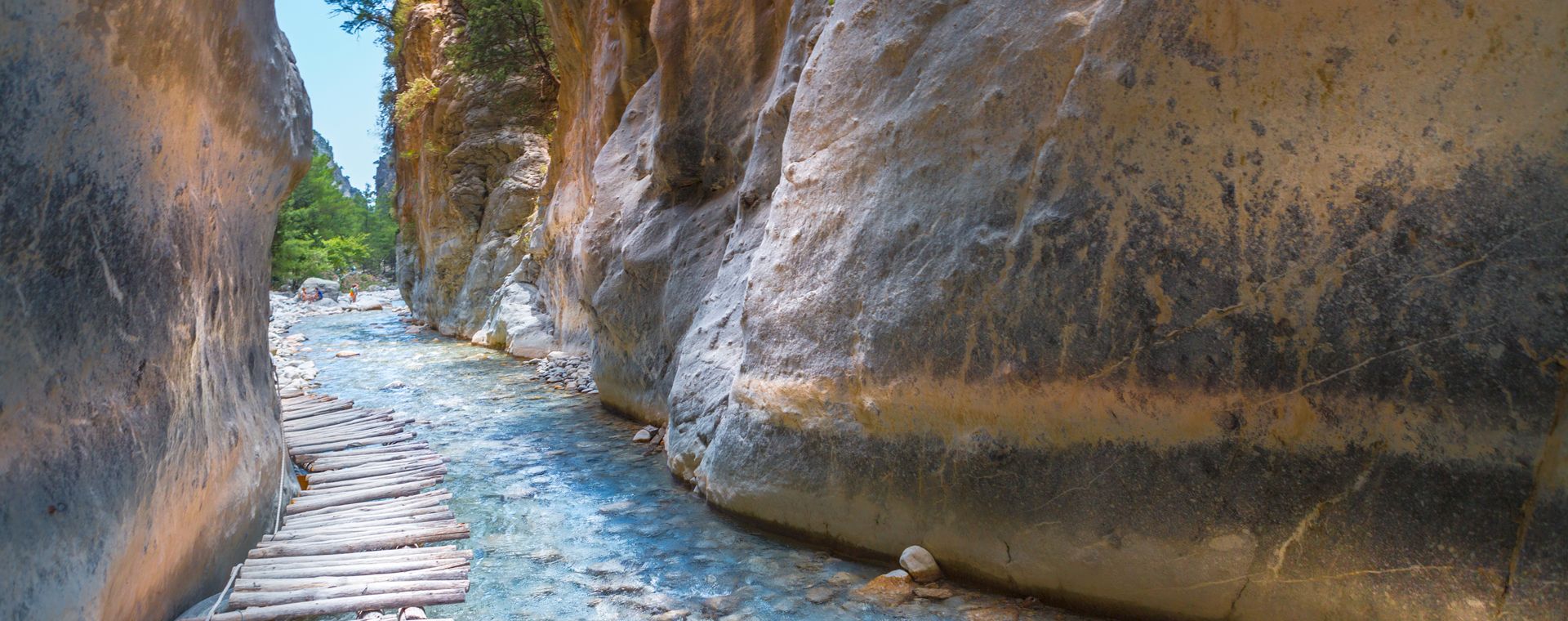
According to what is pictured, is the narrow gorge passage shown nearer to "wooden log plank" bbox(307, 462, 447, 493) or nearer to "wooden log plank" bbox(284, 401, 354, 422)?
"wooden log plank" bbox(307, 462, 447, 493)

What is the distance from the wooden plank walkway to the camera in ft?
13.2

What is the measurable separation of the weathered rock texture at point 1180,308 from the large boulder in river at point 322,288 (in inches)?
1268

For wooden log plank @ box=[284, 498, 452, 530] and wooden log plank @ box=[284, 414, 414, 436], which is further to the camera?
wooden log plank @ box=[284, 414, 414, 436]

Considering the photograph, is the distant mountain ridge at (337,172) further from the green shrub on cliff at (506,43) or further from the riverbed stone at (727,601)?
the riverbed stone at (727,601)

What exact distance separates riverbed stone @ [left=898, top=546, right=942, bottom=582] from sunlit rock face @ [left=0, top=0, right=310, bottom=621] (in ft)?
10.0

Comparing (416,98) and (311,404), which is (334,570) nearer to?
(311,404)

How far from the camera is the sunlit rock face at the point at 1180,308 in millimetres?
2898

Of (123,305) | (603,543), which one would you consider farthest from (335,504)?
(123,305)

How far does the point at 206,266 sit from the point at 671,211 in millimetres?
4830

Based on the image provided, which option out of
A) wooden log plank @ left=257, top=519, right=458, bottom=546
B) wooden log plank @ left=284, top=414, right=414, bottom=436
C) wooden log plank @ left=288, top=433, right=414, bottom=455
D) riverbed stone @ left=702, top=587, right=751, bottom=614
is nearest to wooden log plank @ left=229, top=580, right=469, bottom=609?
wooden log plank @ left=257, top=519, right=458, bottom=546

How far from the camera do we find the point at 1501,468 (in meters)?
2.86

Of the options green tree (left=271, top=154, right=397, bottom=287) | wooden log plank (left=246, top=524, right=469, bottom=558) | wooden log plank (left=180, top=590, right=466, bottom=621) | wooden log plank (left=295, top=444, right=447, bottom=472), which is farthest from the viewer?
green tree (left=271, top=154, right=397, bottom=287)

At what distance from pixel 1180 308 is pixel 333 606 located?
3685 mm

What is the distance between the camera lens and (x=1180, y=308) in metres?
3.49
